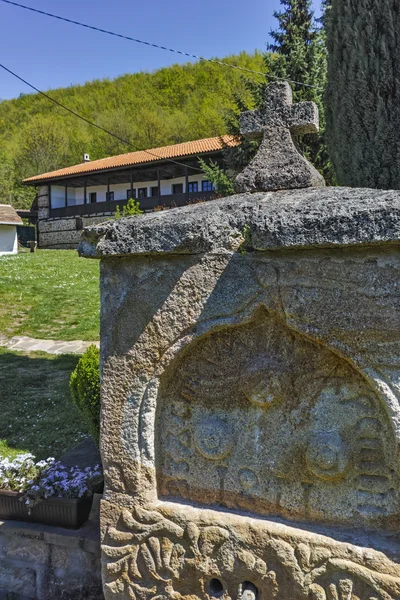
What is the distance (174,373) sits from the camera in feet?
6.29

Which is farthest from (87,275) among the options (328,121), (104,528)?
(104,528)

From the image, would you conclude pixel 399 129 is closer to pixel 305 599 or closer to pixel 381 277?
pixel 381 277

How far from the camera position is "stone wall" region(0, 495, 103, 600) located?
2.32 meters

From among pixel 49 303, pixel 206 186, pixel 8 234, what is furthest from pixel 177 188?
pixel 49 303

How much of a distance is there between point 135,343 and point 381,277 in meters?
0.95

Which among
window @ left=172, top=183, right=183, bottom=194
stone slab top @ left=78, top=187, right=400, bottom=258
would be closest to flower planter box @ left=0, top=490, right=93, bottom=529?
stone slab top @ left=78, top=187, right=400, bottom=258

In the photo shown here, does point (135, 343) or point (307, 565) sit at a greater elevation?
point (135, 343)

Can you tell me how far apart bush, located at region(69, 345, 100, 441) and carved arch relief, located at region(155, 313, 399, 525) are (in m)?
1.33

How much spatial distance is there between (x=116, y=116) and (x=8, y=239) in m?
29.8

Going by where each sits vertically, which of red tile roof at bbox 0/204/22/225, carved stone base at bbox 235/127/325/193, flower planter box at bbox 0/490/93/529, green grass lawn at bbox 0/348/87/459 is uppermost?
red tile roof at bbox 0/204/22/225

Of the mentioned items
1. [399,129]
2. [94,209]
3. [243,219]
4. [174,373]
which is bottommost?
[174,373]

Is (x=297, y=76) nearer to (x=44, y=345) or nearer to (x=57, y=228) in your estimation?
(x=44, y=345)

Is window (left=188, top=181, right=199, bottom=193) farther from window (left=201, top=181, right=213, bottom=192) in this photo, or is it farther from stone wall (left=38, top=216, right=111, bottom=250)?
stone wall (left=38, top=216, right=111, bottom=250)

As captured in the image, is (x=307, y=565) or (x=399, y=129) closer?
(x=307, y=565)
